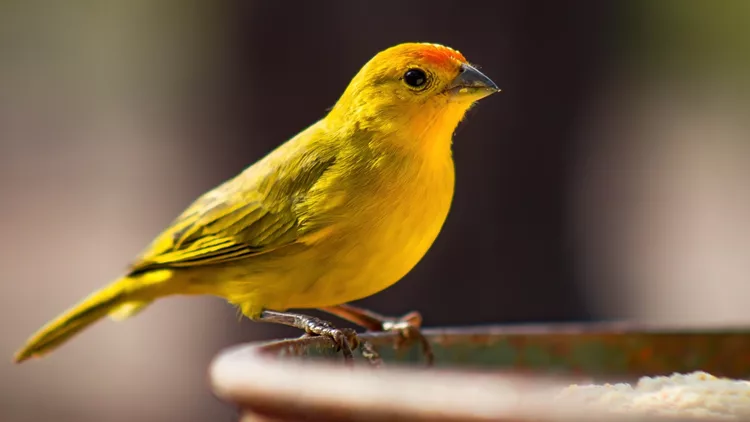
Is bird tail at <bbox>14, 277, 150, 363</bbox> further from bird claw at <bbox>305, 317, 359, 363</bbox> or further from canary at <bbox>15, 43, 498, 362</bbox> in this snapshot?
bird claw at <bbox>305, 317, 359, 363</bbox>

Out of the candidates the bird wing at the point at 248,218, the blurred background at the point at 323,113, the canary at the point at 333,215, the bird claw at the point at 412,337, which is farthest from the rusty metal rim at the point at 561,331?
the blurred background at the point at 323,113

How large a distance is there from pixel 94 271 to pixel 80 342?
2.19 ft

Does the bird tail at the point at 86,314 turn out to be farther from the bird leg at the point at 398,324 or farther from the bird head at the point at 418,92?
the bird head at the point at 418,92

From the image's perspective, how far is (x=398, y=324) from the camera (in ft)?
8.73

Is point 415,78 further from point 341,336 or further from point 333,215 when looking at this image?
point 341,336

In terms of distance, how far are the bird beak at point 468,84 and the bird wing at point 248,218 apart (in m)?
0.39

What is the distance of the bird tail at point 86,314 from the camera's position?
3.18 meters

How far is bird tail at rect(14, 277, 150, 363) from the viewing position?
10.4 feet

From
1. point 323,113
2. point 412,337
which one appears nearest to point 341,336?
point 412,337

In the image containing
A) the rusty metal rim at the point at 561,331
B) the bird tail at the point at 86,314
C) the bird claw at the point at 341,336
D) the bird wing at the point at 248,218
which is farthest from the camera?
the bird tail at the point at 86,314

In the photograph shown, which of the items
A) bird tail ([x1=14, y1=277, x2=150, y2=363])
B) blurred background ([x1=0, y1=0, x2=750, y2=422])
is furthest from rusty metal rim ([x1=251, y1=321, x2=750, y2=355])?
blurred background ([x1=0, y1=0, x2=750, y2=422])

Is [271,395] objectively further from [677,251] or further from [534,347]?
[677,251]

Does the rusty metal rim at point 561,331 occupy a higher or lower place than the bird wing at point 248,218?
lower

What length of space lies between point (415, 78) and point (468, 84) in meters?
0.15
